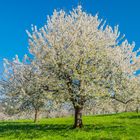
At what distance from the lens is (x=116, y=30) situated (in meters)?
38.3

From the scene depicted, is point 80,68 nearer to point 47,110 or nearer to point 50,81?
point 50,81

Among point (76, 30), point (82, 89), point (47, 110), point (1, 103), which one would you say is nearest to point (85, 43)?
point (76, 30)

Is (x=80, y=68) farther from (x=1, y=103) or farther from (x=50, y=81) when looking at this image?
(x=1, y=103)

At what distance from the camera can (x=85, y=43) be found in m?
34.2

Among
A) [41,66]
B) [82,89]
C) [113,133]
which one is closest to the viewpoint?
[113,133]

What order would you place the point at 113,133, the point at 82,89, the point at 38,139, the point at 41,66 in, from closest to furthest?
the point at 38,139, the point at 113,133, the point at 82,89, the point at 41,66

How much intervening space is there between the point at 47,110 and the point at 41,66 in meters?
4.57

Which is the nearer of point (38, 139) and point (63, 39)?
point (38, 139)

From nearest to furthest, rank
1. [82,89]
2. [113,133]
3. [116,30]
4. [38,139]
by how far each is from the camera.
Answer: [38,139] → [113,133] → [82,89] → [116,30]

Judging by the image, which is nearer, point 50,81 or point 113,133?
point 113,133

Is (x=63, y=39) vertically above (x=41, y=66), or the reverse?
(x=63, y=39)

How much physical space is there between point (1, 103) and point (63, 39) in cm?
937

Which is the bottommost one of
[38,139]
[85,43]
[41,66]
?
[38,139]

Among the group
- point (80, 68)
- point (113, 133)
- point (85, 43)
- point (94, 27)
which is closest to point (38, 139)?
point (113, 133)
